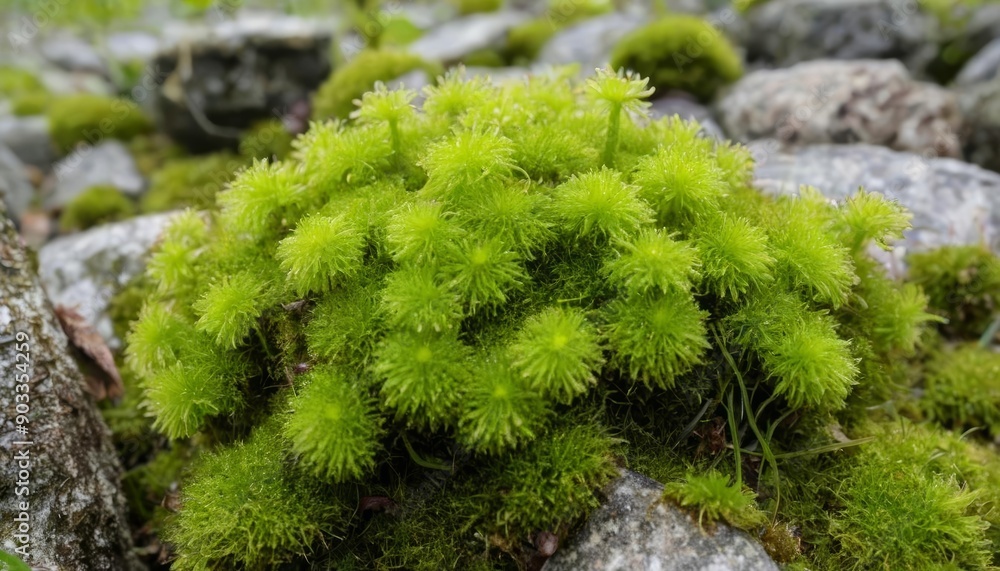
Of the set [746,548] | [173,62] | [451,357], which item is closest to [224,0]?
[173,62]

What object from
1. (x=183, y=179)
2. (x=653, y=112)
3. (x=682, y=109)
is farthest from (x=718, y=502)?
(x=183, y=179)

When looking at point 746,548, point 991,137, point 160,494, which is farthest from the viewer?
point 991,137

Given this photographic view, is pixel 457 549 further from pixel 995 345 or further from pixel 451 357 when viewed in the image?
pixel 995 345

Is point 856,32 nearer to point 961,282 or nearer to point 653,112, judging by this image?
point 653,112

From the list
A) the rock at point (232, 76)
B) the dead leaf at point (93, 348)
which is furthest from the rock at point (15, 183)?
the dead leaf at point (93, 348)

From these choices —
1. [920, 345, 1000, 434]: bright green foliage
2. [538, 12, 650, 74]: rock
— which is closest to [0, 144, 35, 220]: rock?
[538, 12, 650, 74]: rock

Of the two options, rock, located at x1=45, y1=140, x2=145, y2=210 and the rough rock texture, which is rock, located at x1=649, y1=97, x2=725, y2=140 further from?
rock, located at x1=45, y1=140, x2=145, y2=210

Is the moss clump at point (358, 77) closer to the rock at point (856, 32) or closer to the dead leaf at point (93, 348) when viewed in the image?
the dead leaf at point (93, 348)
